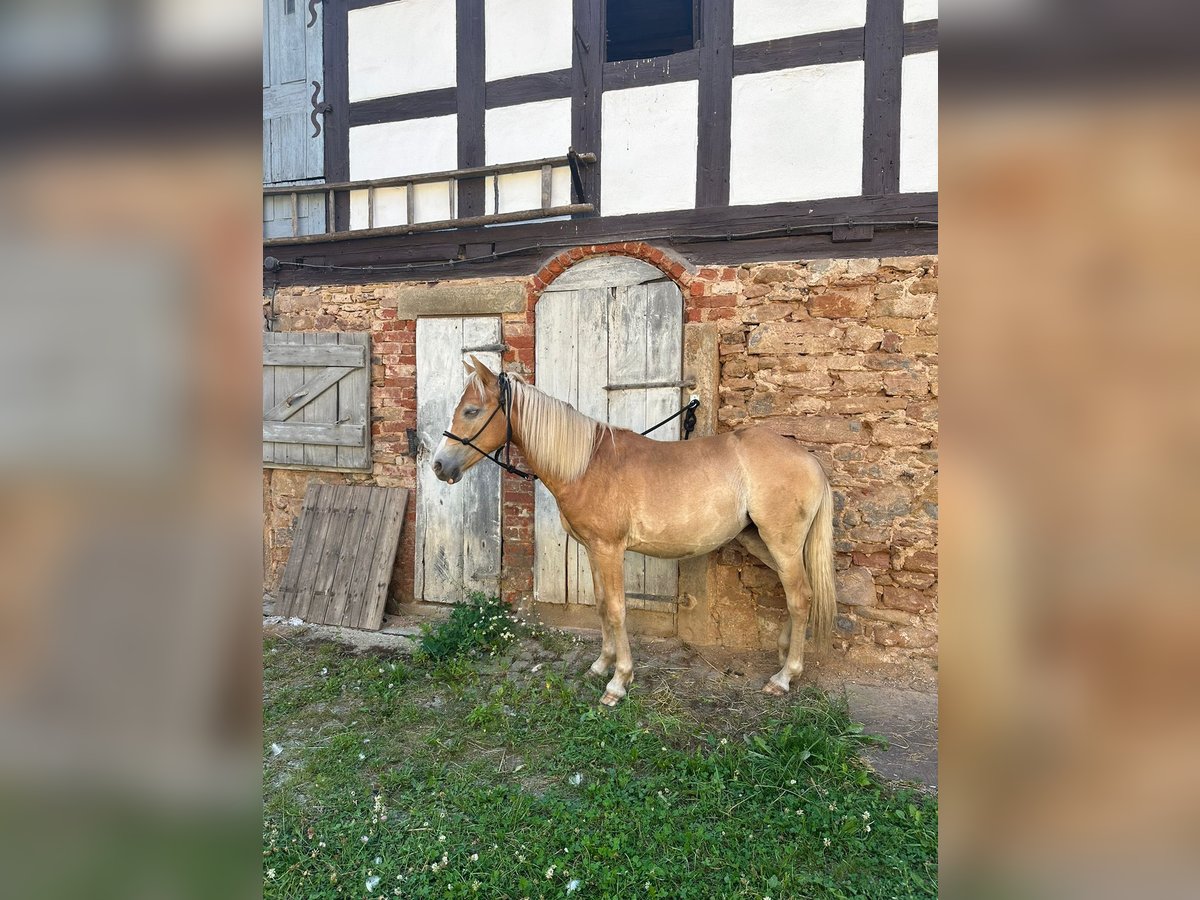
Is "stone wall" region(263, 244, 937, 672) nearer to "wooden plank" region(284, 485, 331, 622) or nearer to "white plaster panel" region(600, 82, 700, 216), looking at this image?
"white plaster panel" region(600, 82, 700, 216)

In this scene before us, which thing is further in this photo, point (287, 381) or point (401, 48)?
point (287, 381)

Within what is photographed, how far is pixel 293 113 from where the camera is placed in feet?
16.1

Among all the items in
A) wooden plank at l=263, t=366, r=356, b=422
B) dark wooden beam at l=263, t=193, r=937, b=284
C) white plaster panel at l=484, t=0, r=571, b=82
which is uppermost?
white plaster panel at l=484, t=0, r=571, b=82

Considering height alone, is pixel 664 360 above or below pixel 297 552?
above

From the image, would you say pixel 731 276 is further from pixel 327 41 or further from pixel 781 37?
pixel 327 41

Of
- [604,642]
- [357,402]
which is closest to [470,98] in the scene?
[357,402]

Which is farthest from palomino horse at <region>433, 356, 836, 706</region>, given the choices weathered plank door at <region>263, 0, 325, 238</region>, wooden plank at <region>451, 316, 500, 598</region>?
weathered plank door at <region>263, 0, 325, 238</region>

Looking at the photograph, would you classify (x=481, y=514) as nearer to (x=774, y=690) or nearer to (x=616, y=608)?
(x=616, y=608)

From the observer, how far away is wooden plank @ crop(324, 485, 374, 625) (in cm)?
460

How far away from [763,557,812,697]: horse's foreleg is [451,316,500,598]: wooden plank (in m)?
2.12

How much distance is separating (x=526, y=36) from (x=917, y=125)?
2.69 m

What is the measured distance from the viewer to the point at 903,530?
3.63 m
